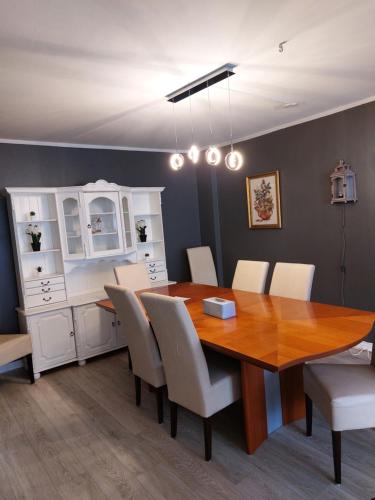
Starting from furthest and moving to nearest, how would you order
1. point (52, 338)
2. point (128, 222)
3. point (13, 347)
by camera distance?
point (128, 222)
point (52, 338)
point (13, 347)

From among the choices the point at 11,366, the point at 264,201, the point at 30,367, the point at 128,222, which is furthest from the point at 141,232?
the point at 11,366

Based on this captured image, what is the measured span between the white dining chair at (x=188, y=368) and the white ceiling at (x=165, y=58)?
1410 mm

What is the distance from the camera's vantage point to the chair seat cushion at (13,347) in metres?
3.22

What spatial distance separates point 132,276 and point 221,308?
5.07 ft

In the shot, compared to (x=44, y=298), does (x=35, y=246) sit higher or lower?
higher

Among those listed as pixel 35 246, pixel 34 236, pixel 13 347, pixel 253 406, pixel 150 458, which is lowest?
pixel 150 458

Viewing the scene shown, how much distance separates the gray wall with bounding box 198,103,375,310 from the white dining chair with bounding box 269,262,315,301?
993 millimetres

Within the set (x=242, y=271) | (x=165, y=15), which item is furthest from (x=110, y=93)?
(x=242, y=271)

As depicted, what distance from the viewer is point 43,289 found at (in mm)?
3768

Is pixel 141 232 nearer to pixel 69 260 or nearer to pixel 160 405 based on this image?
pixel 69 260

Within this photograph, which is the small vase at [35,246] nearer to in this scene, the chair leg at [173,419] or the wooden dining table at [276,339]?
the wooden dining table at [276,339]

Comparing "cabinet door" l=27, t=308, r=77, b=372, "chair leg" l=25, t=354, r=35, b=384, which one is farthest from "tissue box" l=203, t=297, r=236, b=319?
"chair leg" l=25, t=354, r=35, b=384

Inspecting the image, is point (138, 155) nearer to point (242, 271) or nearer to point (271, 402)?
point (242, 271)

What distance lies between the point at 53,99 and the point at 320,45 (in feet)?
6.08
